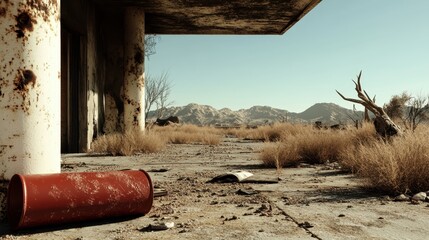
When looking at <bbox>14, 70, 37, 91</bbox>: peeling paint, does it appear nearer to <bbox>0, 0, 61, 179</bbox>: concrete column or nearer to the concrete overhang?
<bbox>0, 0, 61, 179</bbox>: concrete column

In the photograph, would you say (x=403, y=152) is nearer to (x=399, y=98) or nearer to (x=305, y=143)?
(x=305, y=143)

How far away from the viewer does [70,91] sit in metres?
9.44

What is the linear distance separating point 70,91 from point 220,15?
168 inches

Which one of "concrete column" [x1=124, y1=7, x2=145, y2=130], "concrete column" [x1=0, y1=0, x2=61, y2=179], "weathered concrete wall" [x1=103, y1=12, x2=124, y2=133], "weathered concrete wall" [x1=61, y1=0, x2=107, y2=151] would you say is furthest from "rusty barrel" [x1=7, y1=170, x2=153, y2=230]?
"weathered concrete wall" [x1=103, y1=12, x2=124, y2=133]

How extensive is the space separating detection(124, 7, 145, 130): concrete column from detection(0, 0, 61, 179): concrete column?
7.25m

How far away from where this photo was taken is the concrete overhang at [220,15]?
10180 millimetres

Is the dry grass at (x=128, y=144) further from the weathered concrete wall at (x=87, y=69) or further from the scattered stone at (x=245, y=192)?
the scattered stone at (x=245, y=192)

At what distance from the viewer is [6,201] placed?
Answer: 10.2ft

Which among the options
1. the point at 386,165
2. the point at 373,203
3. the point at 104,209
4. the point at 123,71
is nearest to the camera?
the point at 104,209

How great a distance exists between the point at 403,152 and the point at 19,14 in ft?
12.8

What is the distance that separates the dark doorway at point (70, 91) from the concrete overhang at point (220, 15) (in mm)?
1570

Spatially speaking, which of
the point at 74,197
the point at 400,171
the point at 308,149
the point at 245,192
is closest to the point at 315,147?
the point at 308,149

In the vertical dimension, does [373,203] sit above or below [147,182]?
below

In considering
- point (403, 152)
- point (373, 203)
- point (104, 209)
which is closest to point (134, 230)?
point (104, 209)
